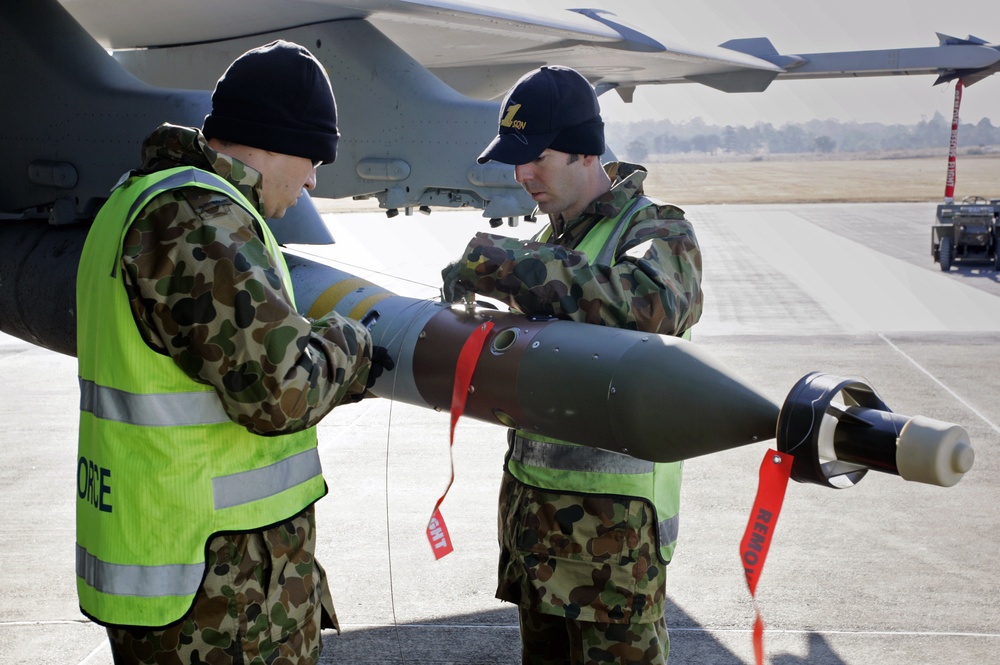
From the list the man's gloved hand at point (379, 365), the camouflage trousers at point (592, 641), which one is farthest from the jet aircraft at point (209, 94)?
the camouflage trousers at point (592, 641)

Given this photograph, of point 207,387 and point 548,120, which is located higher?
point 548,120

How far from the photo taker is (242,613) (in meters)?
2.32

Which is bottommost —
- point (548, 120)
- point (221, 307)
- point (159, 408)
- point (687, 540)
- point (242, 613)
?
point (687, 540)

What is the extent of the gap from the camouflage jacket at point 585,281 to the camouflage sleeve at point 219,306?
2.24ft

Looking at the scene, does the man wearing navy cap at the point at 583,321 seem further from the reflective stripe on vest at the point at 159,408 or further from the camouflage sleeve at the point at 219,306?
the reflective stripe on vest at the point at 159,408

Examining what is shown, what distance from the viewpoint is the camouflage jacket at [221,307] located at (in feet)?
7.13

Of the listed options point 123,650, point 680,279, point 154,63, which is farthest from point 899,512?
point 154,63

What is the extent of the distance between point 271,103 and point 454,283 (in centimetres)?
78

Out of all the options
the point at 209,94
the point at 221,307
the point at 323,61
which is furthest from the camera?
the point at 323,61

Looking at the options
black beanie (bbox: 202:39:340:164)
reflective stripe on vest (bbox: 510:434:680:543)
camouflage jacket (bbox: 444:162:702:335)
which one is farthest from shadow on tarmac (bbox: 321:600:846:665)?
black beanie (bbox: 202:39:340:164)

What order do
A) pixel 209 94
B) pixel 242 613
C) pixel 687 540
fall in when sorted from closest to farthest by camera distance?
pixel 242 613 < pixel 209 94 < pixel 687 540

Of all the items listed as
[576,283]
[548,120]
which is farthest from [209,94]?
[576,283]

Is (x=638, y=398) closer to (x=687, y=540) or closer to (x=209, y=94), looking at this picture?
(x=687, y=540)

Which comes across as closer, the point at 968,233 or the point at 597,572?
the point at 597,572
